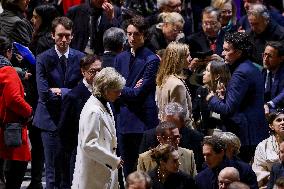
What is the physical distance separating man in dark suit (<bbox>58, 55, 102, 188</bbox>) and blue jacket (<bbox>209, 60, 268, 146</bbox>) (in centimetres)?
123

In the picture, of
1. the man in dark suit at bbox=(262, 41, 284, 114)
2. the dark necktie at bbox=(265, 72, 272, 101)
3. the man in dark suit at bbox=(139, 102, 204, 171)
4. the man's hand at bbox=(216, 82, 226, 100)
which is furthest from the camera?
Answer: the dark necktie at bbox=(265, 72, 272, 101)

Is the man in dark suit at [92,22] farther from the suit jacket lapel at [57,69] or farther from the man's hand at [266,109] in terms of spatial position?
the man's hand at [266,109]

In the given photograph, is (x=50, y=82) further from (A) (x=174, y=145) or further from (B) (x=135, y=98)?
(A) (x=174, y=145)

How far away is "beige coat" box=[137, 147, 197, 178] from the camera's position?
1025cm

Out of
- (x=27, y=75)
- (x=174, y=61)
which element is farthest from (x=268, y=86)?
(x=27, y=75)

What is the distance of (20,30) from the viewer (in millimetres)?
12422

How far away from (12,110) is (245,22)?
4018 mm

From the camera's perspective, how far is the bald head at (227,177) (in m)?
9.67

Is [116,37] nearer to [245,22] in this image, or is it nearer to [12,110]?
[12,110]

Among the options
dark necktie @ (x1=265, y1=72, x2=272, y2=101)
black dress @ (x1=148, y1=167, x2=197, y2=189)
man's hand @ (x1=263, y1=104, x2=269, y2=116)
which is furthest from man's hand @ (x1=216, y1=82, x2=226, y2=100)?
black dress @ (x1=148, y1=167, x2=197, y2=189)

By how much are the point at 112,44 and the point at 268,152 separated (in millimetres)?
2277

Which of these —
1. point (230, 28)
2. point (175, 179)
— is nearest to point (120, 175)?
point (175, 179)

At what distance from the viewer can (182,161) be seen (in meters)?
10.3

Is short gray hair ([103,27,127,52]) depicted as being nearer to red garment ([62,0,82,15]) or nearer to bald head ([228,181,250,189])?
red garment ([62,0,82,15])
